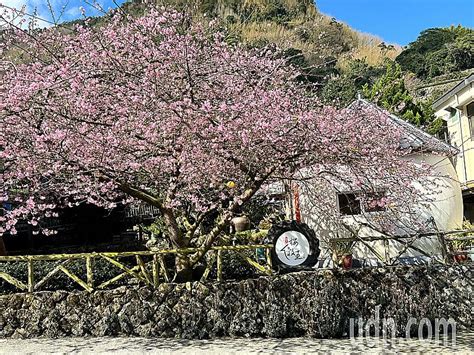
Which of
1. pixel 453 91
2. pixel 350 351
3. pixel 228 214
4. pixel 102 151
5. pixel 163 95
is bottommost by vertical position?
pixel 350 351

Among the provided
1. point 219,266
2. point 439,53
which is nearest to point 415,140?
point 219,266

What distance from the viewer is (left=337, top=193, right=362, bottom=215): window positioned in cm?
1071

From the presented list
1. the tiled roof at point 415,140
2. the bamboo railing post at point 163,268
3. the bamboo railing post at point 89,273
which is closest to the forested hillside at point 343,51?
the tiled roof at point 415,140

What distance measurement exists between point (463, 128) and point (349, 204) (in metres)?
8.20

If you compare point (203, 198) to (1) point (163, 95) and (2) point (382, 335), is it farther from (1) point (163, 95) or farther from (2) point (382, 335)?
(2) point (382, 335)

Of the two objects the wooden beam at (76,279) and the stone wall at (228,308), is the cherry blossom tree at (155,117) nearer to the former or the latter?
the stone wall at (228,308)

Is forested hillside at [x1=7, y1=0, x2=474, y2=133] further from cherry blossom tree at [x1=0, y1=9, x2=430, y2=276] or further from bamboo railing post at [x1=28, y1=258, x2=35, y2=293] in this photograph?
bamboo railing post at [x1=28, y1=258, x2=35, y2=293]

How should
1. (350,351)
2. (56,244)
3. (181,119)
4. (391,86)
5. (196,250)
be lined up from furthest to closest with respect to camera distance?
(391,86) → (56,244) → (196,250) → (350,351) → (181,119)

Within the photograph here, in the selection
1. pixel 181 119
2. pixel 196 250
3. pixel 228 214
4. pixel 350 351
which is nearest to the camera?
pixel 181 119

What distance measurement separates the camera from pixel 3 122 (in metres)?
6.46

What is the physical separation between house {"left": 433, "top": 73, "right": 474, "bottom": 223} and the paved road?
992 centimetres

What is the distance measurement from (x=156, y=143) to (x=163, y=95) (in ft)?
2.24

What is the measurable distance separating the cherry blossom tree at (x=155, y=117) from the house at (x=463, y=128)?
31.6 feet

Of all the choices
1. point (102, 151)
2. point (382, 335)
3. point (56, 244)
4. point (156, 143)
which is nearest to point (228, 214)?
point (156, 143)
